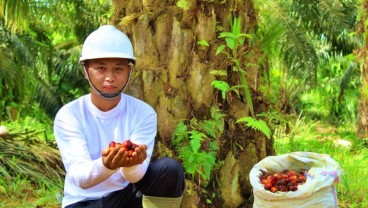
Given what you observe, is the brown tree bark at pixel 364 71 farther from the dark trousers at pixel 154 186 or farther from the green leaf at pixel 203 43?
the dark trousers at pixel 154 186

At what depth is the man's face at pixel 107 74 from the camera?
278 cm

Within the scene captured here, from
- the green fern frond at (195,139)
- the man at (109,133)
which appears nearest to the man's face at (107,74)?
the man at (109,133)

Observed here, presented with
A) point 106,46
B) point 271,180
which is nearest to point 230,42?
point 271,180

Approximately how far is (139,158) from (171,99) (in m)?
1.27

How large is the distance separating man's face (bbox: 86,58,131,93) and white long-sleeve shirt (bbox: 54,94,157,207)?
0.14m

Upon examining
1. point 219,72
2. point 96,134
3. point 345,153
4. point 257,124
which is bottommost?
point 345,153

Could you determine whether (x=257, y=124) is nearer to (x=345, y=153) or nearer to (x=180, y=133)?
(x=180, y=133)

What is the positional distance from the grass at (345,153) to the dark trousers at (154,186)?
1274 mm

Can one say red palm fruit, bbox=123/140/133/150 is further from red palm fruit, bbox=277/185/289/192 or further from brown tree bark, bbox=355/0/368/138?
brown tree bark, bbox=355/0/368/138

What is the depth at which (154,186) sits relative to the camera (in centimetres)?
290

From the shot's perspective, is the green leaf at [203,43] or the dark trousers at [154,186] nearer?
the dark trousers at [154,186]

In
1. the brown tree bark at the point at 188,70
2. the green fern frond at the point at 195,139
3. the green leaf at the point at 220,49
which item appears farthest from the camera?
the brown tree bark at the point at 188,70

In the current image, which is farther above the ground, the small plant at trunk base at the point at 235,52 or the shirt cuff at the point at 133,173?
the small plant at trunk base at the point at 235,52

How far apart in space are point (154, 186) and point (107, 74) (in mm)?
599
